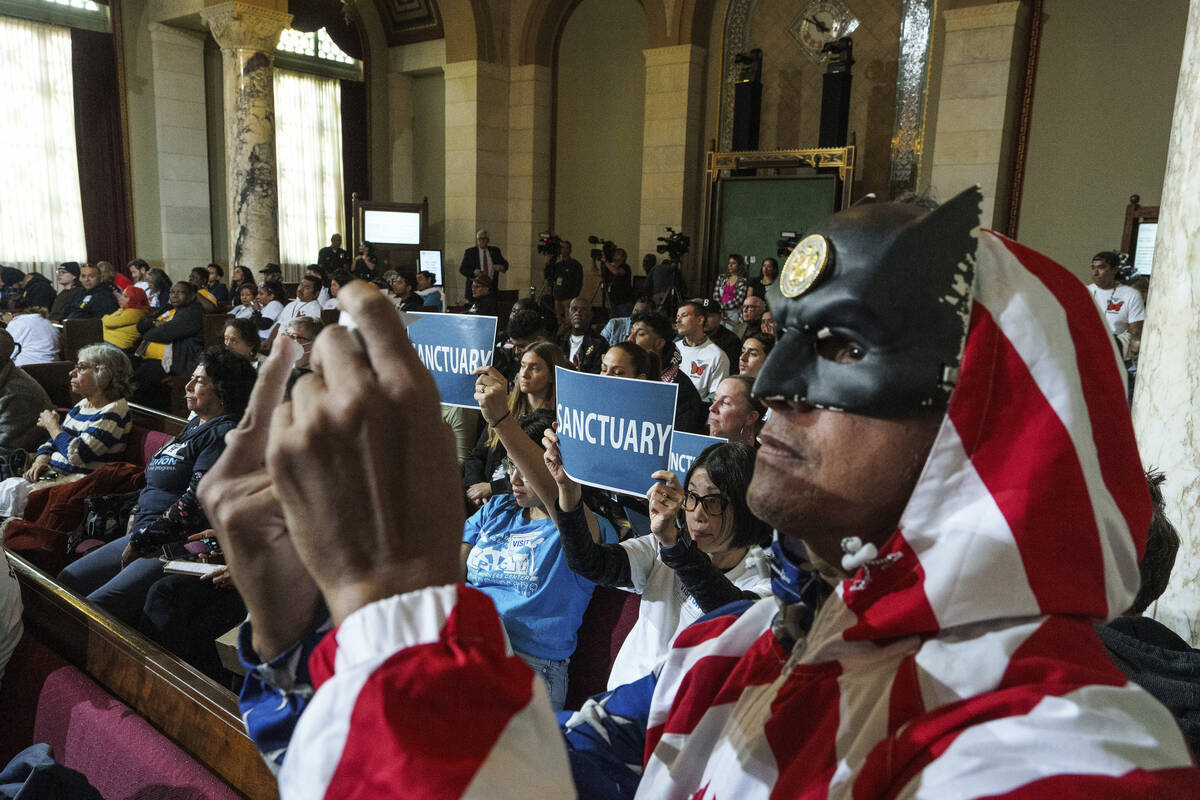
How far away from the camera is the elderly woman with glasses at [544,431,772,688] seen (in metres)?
1.96

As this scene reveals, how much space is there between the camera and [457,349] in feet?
11.3

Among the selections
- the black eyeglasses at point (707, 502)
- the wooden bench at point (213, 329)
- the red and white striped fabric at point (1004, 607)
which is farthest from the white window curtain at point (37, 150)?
the red and white striped fabric at point (1004, 607)

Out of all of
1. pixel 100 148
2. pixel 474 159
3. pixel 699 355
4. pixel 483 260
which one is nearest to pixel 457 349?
pixel 699 355

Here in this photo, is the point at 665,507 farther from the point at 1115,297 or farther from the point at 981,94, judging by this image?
the point at 981,94

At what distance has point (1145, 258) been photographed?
820 centimetres

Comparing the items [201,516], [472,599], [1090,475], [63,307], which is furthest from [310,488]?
[63,307]

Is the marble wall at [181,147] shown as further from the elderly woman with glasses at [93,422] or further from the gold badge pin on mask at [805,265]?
the gold badge pin on mask at [805,265]

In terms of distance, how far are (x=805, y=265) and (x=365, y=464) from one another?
1.48 ft

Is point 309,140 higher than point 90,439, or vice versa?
point 309,140

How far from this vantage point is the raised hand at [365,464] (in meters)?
0.56

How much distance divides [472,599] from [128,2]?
14028 millimetres

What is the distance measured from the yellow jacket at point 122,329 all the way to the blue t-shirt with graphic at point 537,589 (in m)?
6.52

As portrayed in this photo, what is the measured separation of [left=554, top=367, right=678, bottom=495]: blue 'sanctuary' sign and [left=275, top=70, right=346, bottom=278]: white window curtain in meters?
12.4

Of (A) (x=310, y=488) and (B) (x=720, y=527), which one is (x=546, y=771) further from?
(B) (x=720, y=527)
